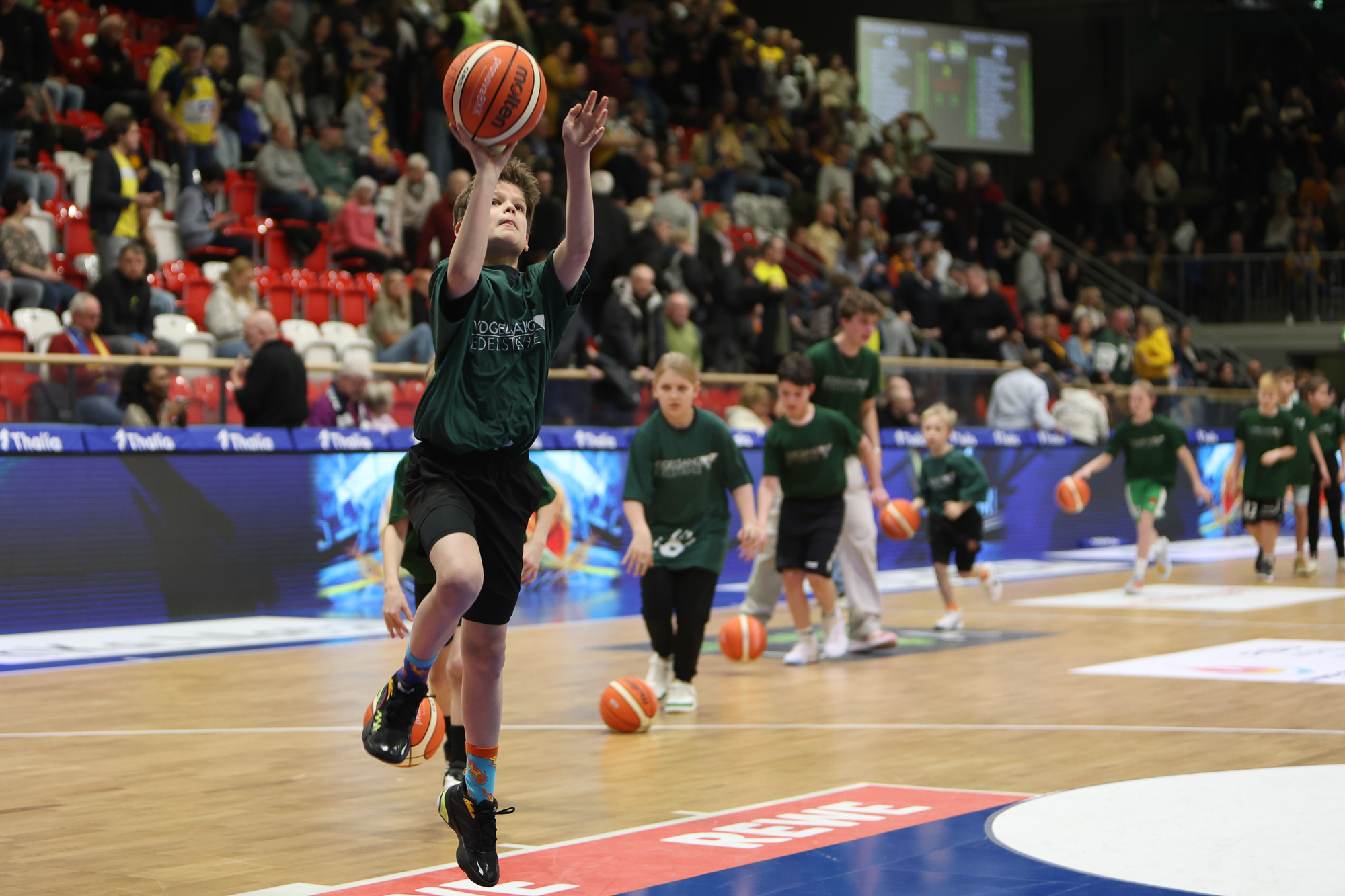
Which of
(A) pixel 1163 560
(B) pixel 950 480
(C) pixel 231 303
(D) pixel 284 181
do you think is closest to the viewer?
(B) pixel 950 480

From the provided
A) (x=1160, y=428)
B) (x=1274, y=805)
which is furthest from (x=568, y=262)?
(x=1160, y=428)

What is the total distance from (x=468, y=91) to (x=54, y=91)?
1418 cm

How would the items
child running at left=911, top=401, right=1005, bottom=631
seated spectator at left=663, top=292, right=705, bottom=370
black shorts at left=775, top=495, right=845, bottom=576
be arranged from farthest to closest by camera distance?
→ seated spectator at left=663, top=292, right=705, bottom=370
child running at left=911, top=401, right=1005, bottom=631
black shorts at left=775, top=495, right=845, bottom=576

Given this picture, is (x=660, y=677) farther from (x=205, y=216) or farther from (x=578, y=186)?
(x=205, y=216)

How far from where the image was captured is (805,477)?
1061 centimetres

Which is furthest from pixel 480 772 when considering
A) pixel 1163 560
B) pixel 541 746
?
pixel 1163 560

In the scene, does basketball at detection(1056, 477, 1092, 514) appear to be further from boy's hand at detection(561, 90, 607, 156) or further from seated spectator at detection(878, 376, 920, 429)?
boy's hand at detection(561, 90, 607, 156)

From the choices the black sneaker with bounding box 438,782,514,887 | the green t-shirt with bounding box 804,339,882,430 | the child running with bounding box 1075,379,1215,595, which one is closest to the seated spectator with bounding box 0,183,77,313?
the green t-shirt with bounding box 804,339,882,430

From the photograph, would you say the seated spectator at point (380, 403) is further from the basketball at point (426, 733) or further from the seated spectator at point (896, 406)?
the basketball at point (426, 733)

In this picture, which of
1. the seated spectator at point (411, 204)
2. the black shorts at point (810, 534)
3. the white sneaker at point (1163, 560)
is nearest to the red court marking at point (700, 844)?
the black shorts at point (810, 534)

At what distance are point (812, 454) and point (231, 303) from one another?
6.65 metres

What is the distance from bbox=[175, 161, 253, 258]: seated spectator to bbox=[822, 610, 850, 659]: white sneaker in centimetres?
863

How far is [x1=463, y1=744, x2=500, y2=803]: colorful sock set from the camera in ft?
16.3

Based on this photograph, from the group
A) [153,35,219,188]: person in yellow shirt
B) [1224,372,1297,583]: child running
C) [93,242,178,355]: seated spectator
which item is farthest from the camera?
[153,35,219,188]: person in yellow shirt
